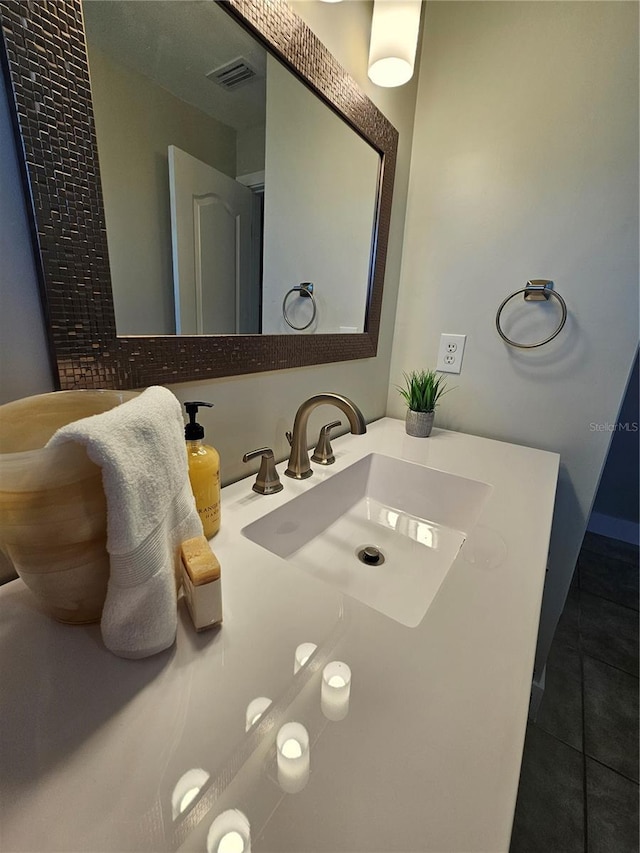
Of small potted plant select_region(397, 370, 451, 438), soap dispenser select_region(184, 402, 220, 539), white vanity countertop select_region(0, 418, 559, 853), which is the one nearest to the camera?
white vanity countertop select_region(0, 418, 559, 853)

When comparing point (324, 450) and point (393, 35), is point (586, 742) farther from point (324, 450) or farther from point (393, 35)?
point (393, 35)

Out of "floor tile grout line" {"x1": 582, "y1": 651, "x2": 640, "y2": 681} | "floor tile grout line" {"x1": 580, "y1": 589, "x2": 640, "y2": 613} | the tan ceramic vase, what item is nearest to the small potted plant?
the tan ceramic vase

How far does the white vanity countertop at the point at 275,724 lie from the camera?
9.9 inches

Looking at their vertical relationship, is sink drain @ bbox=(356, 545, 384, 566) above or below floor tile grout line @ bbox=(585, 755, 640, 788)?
above

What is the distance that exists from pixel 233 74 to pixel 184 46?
0.29ft

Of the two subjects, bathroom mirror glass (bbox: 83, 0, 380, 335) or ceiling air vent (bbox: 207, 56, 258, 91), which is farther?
ceiling air vent (bbox: 207, 56, 258, 91)

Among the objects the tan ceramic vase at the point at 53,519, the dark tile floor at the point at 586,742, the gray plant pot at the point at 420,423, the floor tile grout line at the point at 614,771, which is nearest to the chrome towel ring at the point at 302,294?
the gray plant pot at the point at 420,423

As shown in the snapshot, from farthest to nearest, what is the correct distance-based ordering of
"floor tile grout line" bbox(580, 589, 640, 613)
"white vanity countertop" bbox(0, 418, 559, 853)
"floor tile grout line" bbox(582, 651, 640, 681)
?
"floor tile grout line" bbox(580, 589, 640, 613), "floor tile grout line" bbox(582, 651, 640, 681), "white vanity countertop" bbox(0, 418, 559, 853)

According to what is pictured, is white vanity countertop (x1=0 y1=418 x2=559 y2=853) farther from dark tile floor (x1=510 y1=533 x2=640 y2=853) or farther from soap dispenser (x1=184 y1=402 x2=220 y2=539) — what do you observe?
dark tile floor (x1=510 y1=533 x2=640 y2=853)

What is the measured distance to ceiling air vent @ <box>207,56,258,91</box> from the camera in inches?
23.5

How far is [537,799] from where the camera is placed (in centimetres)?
101

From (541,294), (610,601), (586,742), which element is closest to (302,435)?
(541,294)

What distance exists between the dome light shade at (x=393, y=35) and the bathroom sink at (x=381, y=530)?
94 centimetres

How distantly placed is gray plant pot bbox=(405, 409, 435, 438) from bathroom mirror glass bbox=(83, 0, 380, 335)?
43cm
